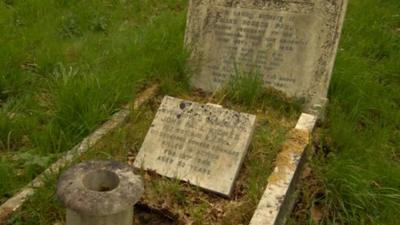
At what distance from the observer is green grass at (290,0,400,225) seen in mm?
2717

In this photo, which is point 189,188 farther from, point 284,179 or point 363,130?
point 363,130

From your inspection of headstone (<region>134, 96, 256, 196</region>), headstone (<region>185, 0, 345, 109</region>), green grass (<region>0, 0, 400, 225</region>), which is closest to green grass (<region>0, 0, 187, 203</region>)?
green grass (<region>0, 0, 400, 225</region>)

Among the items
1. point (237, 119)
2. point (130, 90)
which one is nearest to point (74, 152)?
point (130, 90)

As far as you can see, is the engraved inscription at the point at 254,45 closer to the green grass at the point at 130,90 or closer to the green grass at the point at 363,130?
the green grass at the point at 130,90

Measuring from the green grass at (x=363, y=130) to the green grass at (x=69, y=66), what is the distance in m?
1.30

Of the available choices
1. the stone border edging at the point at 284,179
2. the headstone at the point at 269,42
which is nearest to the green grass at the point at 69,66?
the headstone at the point at 269,42

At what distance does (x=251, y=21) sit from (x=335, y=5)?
0.64 meters

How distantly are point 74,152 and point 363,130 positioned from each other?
6.81ft

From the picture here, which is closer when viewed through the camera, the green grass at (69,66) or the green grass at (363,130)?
the green grass at (363,130)

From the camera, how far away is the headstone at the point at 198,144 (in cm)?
269

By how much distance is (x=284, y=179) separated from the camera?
8.31 feet

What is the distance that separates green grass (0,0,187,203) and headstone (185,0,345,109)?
225 millimetres

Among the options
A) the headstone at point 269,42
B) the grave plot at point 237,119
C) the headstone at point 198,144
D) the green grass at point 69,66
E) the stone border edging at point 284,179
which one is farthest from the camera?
the headstone at point 269,42

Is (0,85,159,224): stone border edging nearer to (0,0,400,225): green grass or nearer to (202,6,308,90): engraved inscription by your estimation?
(0,0,400,225): green grass
